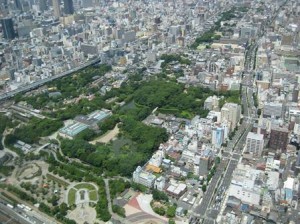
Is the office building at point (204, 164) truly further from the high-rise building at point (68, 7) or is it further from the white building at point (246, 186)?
the high-rise building at point (68, 7)

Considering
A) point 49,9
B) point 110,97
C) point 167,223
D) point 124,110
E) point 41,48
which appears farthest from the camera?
point 49,9

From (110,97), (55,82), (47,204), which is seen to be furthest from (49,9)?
(47,204)

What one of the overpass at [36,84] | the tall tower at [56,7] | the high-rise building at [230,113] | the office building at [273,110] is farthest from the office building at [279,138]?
the tall tower at [56,7]

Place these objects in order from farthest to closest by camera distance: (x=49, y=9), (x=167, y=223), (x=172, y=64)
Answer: (x=49, y=9) → (x=172, y=64) → (x=167, y=223)

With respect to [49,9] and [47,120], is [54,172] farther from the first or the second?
[49,9]

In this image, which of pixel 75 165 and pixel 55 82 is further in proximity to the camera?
pixel 55 82
